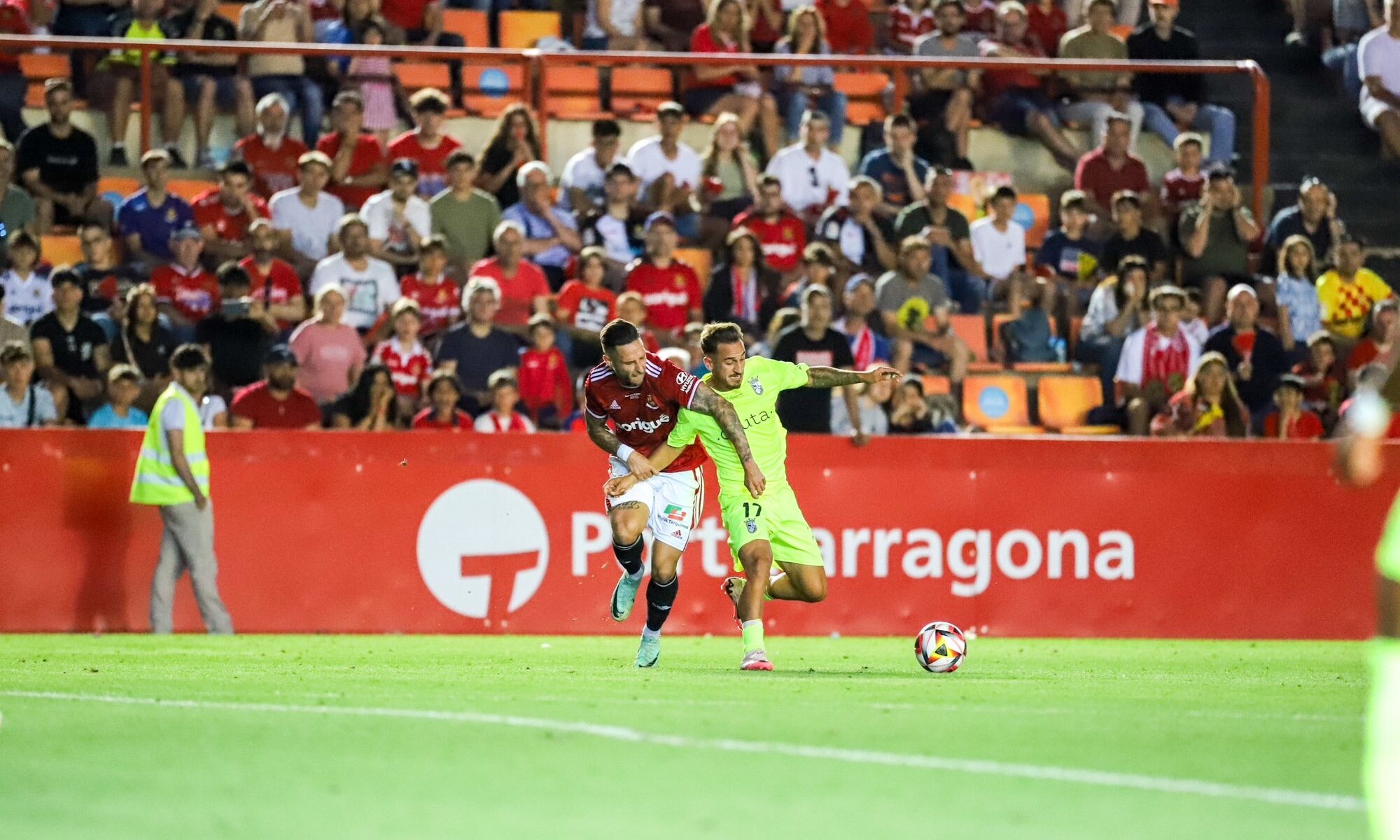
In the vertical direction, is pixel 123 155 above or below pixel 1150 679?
above

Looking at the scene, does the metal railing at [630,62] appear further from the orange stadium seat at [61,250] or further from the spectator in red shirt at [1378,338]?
the spectator in red shirt at [1378,338]

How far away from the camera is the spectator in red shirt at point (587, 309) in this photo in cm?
1800

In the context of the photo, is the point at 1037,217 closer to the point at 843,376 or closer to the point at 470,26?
the point at 470,26

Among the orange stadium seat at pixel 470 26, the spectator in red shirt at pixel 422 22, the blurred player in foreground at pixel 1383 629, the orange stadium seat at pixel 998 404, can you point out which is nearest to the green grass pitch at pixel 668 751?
the blurred player in foreground at pixel 1383 629

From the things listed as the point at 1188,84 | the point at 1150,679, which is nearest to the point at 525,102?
the point at 1188,84

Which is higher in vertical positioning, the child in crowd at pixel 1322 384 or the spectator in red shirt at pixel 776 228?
the spectator in red shirt at pixel 776 228

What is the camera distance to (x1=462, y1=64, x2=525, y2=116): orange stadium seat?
66.1ft

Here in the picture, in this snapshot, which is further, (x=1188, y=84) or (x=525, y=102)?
(x=1188, y=84)

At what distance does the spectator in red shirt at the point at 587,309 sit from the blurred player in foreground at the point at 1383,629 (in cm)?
1304

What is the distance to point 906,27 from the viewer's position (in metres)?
21.7

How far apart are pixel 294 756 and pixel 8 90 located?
1328 centimetres

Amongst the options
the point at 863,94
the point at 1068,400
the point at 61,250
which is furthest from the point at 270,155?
the point at 1068,400

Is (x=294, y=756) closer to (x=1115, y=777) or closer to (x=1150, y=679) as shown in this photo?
(x=1115, y=777)

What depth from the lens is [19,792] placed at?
675cm
